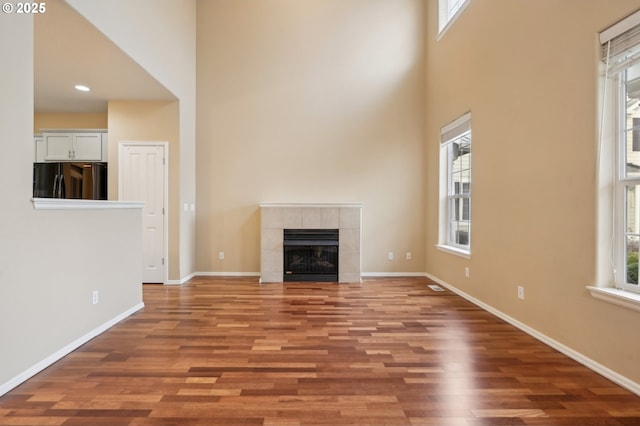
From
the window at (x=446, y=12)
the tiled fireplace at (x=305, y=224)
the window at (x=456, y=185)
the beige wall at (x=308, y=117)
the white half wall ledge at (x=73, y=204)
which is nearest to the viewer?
the white half wall ledge at (x=73, y=204)

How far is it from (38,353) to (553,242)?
13.3ft

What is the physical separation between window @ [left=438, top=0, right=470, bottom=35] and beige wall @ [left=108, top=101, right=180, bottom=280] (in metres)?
4.15

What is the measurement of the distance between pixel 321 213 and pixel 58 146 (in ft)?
14.0

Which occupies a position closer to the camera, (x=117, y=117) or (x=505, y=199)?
(x=505, y=199)

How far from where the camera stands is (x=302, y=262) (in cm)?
541

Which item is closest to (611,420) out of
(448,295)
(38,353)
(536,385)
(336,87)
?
(536,385)

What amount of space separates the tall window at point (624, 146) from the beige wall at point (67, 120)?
6.74 metres

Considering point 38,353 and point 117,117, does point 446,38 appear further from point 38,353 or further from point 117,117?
point 38,353

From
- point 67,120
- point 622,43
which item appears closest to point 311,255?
point 622,43

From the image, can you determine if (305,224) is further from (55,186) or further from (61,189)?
(55,186)

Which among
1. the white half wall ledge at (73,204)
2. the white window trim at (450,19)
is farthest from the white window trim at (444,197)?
the white half wall ledge at (73,204)

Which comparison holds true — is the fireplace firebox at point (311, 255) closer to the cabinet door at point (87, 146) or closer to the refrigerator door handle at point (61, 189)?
the cabinet door at point (87, 146)

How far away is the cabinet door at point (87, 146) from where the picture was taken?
16.9 ft

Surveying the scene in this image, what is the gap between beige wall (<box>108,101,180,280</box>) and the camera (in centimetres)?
→ 498
